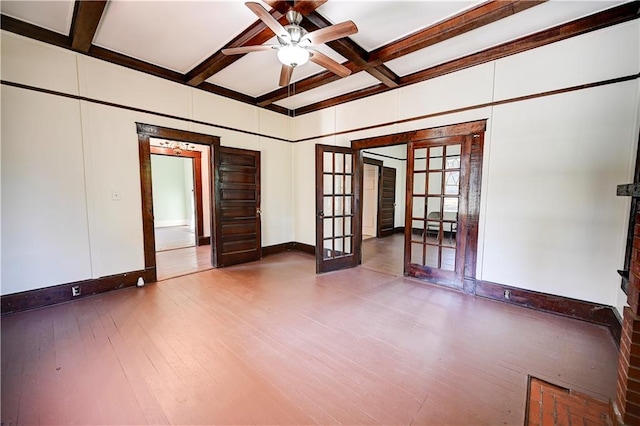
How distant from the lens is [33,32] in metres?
2.82

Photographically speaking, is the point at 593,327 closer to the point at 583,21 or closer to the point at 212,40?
the point at 583,21

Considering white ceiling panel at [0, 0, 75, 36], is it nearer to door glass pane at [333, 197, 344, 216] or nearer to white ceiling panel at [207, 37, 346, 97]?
white ceiling panel at [207, 37, 346, 97]

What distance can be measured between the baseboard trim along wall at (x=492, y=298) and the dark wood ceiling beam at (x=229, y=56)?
2.97 m

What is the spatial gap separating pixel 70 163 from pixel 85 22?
1.55 meters

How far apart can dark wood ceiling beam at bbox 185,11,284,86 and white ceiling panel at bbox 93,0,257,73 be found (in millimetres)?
59

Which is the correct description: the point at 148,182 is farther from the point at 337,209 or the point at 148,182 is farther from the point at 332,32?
the point at 332,32

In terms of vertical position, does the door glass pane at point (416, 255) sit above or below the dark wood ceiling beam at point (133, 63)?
below

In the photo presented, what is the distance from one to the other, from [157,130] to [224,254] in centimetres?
223

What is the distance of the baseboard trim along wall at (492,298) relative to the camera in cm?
264

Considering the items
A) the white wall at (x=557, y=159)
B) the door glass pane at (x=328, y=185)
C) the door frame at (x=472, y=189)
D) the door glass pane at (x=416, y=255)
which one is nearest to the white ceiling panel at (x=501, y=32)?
the white wall at (x=557, y=159)

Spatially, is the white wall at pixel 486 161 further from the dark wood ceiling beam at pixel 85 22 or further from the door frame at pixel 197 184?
the door frame at pixel 197 184

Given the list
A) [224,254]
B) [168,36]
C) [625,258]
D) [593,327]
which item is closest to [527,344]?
[593,327]

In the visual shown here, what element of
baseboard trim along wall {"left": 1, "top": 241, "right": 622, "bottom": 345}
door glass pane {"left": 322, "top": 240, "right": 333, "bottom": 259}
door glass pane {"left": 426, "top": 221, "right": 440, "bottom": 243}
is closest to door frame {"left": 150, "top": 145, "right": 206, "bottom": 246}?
baseboard trim along wall {"left": 1, "top": 241, "right": 622, "bottom": 345}

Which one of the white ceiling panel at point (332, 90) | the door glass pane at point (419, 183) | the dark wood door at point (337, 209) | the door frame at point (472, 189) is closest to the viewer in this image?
the door frame at point (472, 189)
